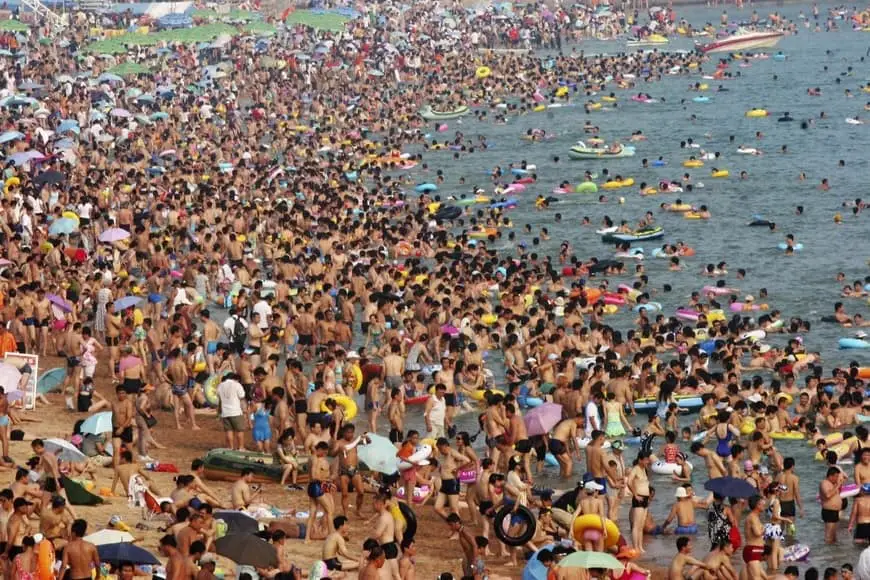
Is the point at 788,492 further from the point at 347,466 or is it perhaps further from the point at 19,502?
the point at 19,502

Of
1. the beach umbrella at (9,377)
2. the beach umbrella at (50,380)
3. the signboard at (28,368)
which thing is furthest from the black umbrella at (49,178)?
the beach umbrella at (9,377)

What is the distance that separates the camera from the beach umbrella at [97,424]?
23234 mm

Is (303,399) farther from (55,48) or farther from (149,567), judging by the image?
(55,48)

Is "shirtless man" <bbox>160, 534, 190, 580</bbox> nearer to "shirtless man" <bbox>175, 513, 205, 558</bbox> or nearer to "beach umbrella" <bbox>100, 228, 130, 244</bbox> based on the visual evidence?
"shirtless man" <bbox>175, 513, 205, 558</bbox>

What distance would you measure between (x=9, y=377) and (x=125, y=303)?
6206mm

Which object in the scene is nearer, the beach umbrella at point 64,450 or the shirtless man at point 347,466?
the beach umbrella at point 64,450

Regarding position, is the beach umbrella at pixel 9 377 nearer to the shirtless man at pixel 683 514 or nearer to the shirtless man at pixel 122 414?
the shirtless man at pixel 122 414

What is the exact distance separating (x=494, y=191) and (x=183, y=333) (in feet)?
90.3

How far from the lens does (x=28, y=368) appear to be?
25.3 meters

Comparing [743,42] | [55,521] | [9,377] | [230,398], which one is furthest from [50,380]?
[743,42]

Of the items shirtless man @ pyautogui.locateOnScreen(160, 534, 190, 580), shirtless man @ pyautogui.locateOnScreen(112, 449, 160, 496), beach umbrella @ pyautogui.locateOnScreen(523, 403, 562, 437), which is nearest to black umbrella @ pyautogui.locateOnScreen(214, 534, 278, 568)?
shirtless man @ pyautogui.locateOnScreen(160, 534, 190, 580)

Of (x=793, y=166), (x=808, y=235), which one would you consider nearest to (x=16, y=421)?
(x=808, y=235)

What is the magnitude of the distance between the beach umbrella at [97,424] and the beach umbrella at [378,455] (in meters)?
4.06

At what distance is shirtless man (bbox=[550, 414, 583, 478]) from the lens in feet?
79.7
